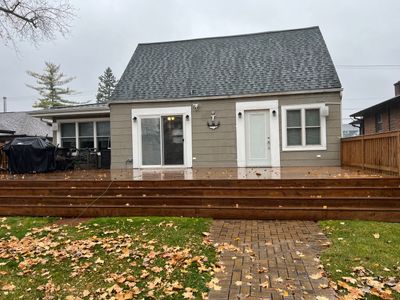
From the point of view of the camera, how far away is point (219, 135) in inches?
446

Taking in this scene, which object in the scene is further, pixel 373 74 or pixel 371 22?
pixel 373 74

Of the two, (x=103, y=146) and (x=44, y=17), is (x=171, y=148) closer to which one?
(x=103, y=146)

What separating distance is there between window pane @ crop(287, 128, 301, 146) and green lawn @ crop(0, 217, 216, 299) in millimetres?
6015

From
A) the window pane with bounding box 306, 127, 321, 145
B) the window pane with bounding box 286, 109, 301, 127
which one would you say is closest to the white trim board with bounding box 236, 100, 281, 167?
the window pane with bounding box 286, 109, 301, 127

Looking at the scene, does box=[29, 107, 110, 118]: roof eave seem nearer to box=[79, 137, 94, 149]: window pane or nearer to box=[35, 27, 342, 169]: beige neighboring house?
box=[35, 27, 342, 169]: beige neighboring house

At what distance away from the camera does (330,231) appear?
506 centimetres

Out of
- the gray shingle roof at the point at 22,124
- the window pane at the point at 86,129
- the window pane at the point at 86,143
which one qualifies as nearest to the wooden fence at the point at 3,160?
the window pane at the point at 86,143

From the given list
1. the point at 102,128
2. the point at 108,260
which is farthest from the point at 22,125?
the point at 108,260

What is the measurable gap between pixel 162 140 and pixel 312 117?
5.22 meters

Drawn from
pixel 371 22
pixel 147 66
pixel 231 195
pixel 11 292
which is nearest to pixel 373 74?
pixel 371 22

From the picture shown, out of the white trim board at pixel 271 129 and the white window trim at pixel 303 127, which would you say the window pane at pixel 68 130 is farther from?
the white window trim at pixel 303 127

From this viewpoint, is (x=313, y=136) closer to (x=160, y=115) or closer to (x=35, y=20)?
(x=160, y=115)

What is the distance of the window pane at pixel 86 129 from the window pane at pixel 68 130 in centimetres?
38

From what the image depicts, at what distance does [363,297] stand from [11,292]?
353 centimetres
